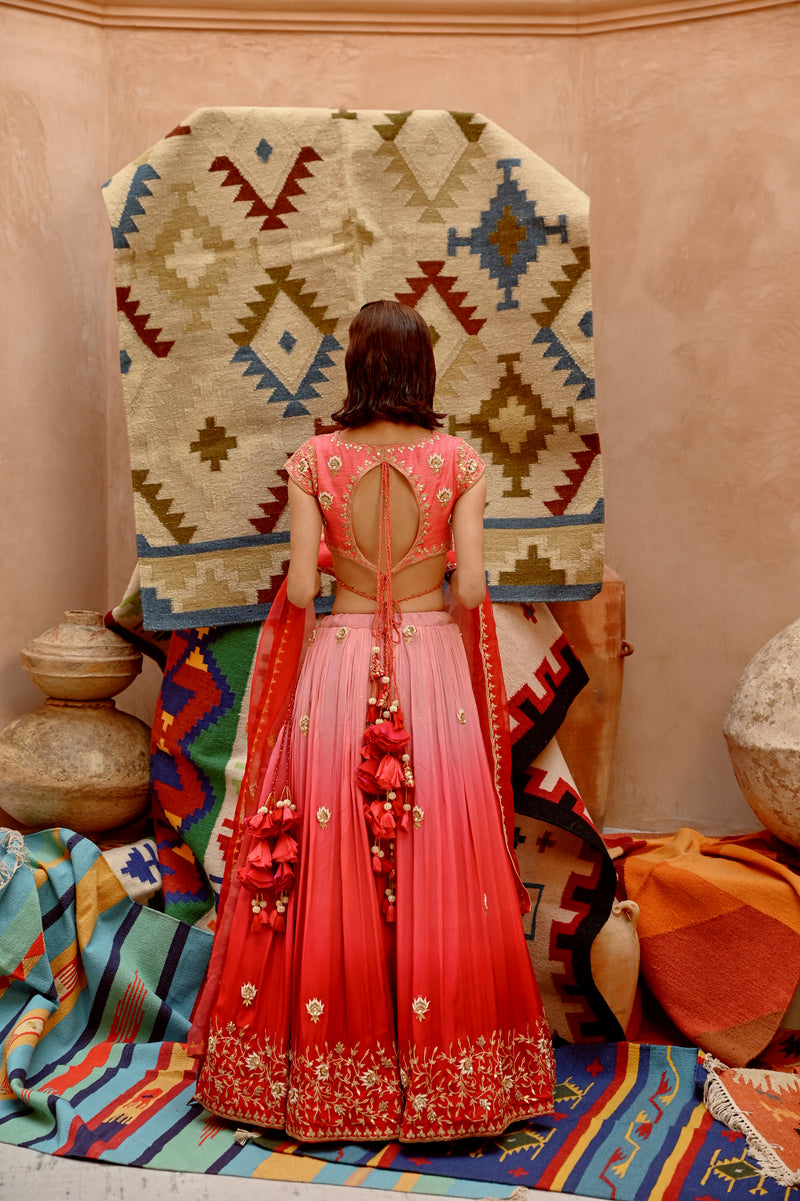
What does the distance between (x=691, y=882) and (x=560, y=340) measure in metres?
1.78

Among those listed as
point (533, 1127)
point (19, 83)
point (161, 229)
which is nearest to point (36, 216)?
point (19, 83)

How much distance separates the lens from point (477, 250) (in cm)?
373

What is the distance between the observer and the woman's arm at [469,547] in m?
2.96

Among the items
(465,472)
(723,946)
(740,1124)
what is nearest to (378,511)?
(465,472)

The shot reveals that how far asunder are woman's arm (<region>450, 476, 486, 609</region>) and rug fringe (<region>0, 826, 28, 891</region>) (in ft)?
5.36

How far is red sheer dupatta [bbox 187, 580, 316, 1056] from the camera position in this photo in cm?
301

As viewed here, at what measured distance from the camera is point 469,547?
2.96 m

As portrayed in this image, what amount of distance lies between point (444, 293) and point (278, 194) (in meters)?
0.63

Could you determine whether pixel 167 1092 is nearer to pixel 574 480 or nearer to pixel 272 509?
pixel 272 509

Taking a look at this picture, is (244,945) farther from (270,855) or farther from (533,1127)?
(533,1127)

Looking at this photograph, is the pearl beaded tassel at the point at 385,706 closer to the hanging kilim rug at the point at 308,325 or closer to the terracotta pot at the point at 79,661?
the hanging kilim rug at the point at 308,325

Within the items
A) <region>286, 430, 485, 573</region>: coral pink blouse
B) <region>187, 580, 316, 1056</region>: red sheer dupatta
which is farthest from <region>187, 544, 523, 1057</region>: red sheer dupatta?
<region>286, 430, 485, 573</region>: coral pink blouse

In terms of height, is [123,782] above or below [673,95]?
below

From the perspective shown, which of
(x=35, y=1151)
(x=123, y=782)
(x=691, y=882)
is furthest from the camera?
(x=123, y=782)
